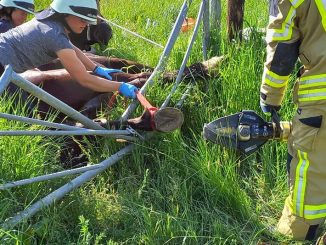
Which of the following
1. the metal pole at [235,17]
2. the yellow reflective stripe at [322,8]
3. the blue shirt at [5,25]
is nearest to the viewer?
the yellow reflective stripe at [322,8]

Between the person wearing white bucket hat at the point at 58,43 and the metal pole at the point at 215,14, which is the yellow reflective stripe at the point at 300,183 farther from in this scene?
the metal pole at the point at 215,14

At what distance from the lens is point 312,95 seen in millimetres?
2523

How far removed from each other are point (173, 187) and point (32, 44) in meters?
1.53

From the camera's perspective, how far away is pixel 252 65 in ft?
11.6

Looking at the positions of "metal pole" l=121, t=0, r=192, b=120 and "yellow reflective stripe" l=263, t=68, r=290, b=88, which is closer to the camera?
"yellow reflective stripe" l=263, t=68, r=290, b=88

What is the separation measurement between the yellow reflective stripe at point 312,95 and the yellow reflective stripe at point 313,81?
0.03 meters

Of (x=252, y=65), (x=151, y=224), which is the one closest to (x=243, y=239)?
(x=151, y=224)

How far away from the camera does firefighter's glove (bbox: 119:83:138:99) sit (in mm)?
3378

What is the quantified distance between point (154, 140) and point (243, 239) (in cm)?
97

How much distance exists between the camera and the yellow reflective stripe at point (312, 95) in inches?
97.8

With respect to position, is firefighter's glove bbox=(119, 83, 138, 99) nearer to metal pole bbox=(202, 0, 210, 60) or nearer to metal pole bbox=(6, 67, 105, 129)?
metal pole bbox=(6, 67, 105, 129)

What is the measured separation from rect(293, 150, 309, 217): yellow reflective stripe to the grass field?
0.72 ft

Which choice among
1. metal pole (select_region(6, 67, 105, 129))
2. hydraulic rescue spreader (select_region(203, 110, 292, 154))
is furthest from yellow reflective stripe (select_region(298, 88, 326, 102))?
metal pole (select_region(6, 67, 105, 129))

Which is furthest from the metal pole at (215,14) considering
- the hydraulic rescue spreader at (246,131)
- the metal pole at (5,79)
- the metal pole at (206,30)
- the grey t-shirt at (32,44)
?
the metal pole at (5,79)
